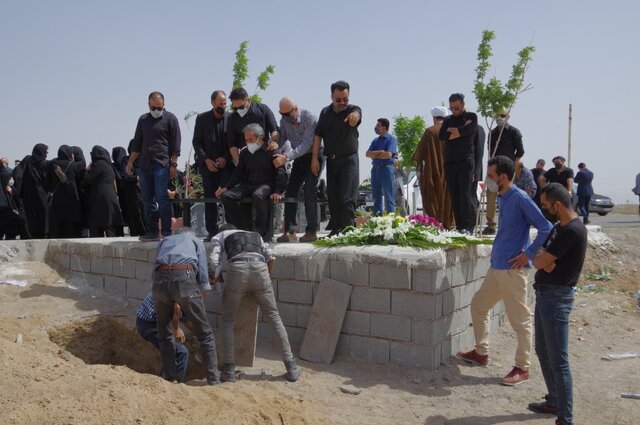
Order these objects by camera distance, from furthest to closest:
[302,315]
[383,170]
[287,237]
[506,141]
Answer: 1. [383,170]
2. [506,141]
3. [287,237]
4. [302,315]

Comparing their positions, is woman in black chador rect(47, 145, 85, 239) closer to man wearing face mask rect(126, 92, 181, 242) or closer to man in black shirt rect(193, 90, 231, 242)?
man wearing face mask rect(126, 92, 181, 242)

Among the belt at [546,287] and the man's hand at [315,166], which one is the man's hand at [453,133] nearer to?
the man's hand at [315,166]

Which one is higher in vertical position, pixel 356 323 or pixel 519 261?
pixel 519 261

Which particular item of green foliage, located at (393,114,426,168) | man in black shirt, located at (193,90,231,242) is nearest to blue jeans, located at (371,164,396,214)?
man in black shirt, located at (193,90,231,242)

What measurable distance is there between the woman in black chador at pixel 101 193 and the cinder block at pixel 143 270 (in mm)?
2230

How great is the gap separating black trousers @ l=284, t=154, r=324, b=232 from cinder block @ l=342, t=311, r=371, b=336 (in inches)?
57.8

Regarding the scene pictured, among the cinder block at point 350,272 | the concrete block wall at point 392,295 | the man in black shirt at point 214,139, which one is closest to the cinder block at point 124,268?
the man in black shirt at point 214,139

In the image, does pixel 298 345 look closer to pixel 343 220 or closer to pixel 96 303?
pixel 343 220

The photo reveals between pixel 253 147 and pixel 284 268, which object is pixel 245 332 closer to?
pixel 284 268

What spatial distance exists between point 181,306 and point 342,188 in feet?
8.06

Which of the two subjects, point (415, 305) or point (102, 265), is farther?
point (102, 265)

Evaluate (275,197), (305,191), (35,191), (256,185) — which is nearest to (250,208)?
(256,185)

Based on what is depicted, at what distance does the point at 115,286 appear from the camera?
8000 millimetres

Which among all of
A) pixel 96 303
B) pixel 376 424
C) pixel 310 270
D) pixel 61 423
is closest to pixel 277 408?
pixel 376 424
